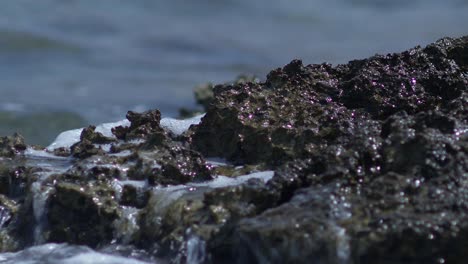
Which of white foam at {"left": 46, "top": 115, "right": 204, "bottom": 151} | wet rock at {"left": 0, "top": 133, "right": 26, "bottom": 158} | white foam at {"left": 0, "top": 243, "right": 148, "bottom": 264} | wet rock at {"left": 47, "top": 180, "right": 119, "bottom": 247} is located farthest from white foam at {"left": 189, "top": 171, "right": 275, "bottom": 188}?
wet rock at {"left": 0, "top": 133, "right": 26, "bottom": 158}

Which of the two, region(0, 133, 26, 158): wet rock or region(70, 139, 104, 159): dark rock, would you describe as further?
region(0, 133, 26, 158): wet rock

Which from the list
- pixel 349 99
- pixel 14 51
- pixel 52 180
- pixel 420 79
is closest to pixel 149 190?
pixel 52 180

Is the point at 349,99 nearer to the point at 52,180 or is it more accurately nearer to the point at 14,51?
the point at 52,180

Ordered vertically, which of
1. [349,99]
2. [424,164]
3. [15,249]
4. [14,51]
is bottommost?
[15,249]

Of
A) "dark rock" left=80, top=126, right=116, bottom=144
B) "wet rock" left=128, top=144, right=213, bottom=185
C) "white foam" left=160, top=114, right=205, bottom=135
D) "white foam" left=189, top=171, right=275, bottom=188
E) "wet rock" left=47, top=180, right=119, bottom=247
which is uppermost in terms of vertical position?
"white foam" left=160, top=114, right=205, bottom=135

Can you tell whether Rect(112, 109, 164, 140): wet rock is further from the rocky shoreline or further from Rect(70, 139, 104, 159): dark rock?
Rect(70, 139, 104, 159): dark rock

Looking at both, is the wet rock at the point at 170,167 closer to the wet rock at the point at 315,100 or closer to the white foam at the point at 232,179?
the white foam at the point at 232,179

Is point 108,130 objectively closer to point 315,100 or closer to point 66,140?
point 66,140

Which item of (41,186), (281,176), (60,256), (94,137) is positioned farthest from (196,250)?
(94,137)
